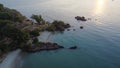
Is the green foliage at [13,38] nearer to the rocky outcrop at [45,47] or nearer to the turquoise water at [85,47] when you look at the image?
the rocky outcrop at [45,47]

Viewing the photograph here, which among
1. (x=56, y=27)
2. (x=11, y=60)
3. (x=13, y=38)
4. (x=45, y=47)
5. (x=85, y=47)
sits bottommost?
(x=11, y=60)

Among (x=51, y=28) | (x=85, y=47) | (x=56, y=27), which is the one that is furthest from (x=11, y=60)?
(x=56, y=27)

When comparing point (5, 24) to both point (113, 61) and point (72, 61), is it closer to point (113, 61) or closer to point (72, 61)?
point (72, 61)

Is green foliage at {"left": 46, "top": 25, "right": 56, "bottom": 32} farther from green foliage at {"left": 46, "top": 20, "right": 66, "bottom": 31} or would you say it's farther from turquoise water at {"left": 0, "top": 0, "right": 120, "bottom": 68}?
turquoise water at {"left": 0, "top": 0, "right": 120, "bottom": 68}

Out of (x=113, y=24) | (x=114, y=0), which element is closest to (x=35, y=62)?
(x=113, y=24)

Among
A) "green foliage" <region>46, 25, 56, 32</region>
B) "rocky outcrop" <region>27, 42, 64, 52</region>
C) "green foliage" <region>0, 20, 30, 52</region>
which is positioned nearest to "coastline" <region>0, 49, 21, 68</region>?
"green foliage" <region>0, 20, 30, 52</region>

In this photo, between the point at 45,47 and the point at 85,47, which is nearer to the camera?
the point at 45,47

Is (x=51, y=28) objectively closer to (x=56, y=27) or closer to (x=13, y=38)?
(x=56, y=27)

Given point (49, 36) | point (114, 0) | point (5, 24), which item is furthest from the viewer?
point (114, 0)

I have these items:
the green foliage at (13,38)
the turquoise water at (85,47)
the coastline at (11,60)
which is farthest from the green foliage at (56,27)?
the coastline at (11,60)

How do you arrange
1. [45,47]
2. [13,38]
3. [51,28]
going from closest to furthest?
[13,38] → [45,47] → [51,28]

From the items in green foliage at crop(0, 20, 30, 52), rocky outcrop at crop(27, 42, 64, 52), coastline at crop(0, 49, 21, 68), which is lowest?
coastline at crop(0, 49, 21, 68)
